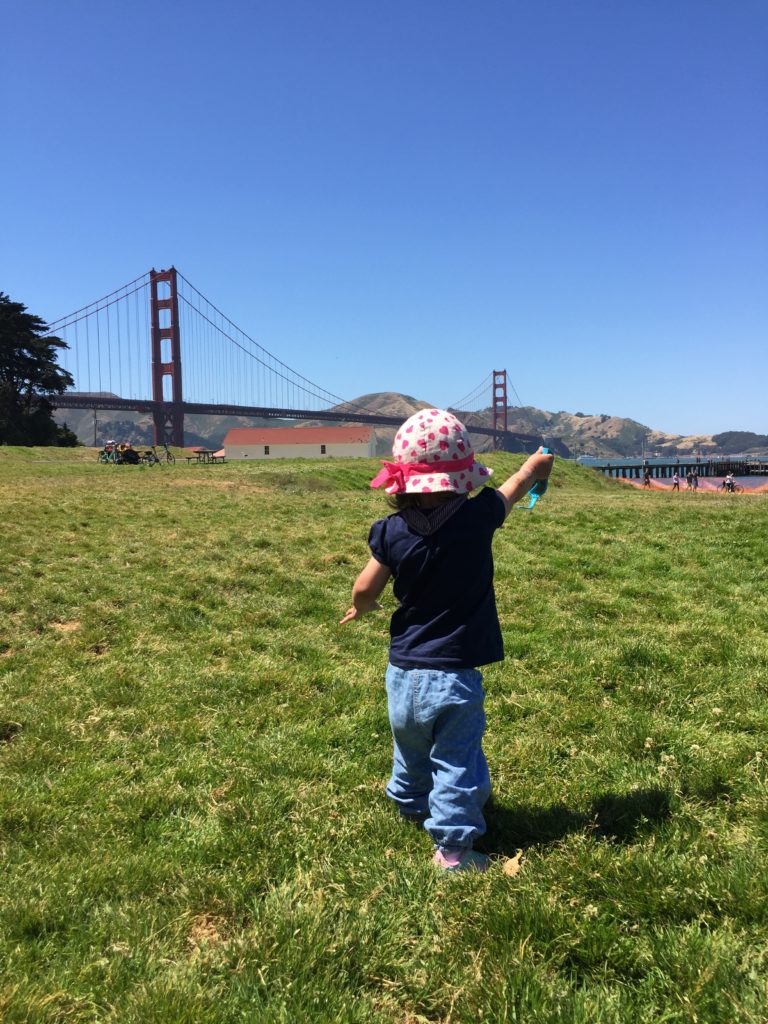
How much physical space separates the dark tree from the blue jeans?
62.3 meters

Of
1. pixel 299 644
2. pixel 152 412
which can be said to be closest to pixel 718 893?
pixel 299 644

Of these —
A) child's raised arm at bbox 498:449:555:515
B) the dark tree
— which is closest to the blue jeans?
child's raised arm at bbox 498:449:555:515

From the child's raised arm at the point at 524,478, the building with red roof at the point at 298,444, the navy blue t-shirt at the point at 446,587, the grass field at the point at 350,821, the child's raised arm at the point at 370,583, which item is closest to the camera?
the grass field at the point at 350,821

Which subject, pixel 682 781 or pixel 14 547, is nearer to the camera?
pixel 682 781

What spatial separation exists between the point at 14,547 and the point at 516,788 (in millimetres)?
9199

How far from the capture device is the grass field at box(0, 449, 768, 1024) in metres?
2.21

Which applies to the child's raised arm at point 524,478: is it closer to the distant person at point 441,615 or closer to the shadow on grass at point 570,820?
the distant person at point 441,615

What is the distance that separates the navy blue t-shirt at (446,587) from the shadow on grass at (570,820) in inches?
36.2

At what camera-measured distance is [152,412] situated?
→ 281 ft

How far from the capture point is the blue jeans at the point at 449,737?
290 centimetres

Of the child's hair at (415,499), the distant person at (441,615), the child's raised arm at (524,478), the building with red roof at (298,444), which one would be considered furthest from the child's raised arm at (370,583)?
the building with red roof at (298,444)

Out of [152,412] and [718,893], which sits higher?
[152,412]

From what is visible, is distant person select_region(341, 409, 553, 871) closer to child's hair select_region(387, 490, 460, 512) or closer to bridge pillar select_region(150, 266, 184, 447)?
child's hair select_region(387, 490, 460, 512)

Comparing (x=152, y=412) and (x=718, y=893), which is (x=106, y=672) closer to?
(x=718, y=893)
